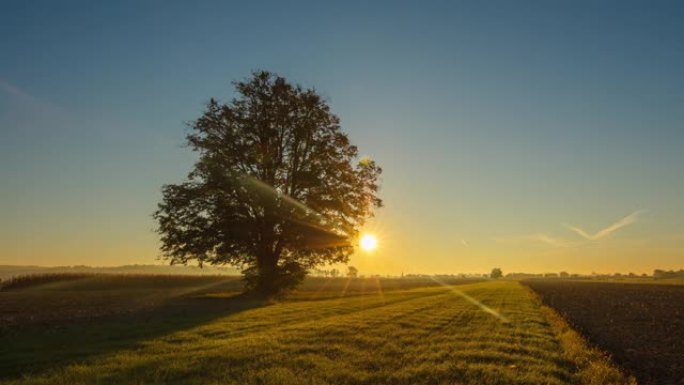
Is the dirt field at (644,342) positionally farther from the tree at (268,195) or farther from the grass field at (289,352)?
the tree at (268,195)

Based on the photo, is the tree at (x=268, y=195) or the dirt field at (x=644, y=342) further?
the tree at (x=268, y=195)

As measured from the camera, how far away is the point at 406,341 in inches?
615

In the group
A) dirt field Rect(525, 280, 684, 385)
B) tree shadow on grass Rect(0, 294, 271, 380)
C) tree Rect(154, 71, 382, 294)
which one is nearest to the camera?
tree shadow on grass Rect(0, 294, 271, 380)

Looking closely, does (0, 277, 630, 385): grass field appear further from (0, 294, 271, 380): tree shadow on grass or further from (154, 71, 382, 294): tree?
(154, 71, 382, 294): tree

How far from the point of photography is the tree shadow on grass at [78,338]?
Answer: 37.8 feet

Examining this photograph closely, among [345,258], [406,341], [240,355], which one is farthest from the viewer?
[345,258]

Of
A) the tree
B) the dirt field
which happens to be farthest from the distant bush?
the dirt field

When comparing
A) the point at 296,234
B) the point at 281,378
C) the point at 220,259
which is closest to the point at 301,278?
the point at 296,234

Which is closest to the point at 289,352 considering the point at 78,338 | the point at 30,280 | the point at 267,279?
the point at 78,338

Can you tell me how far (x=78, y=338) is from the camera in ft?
50.2

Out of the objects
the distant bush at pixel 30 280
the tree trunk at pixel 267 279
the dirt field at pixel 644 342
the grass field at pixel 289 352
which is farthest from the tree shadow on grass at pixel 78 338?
the distant bush at pixel 30 280

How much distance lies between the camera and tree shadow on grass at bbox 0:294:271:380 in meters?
→ 11.5

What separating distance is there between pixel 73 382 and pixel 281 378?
13.1 feet

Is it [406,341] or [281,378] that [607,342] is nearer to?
[406,341]
